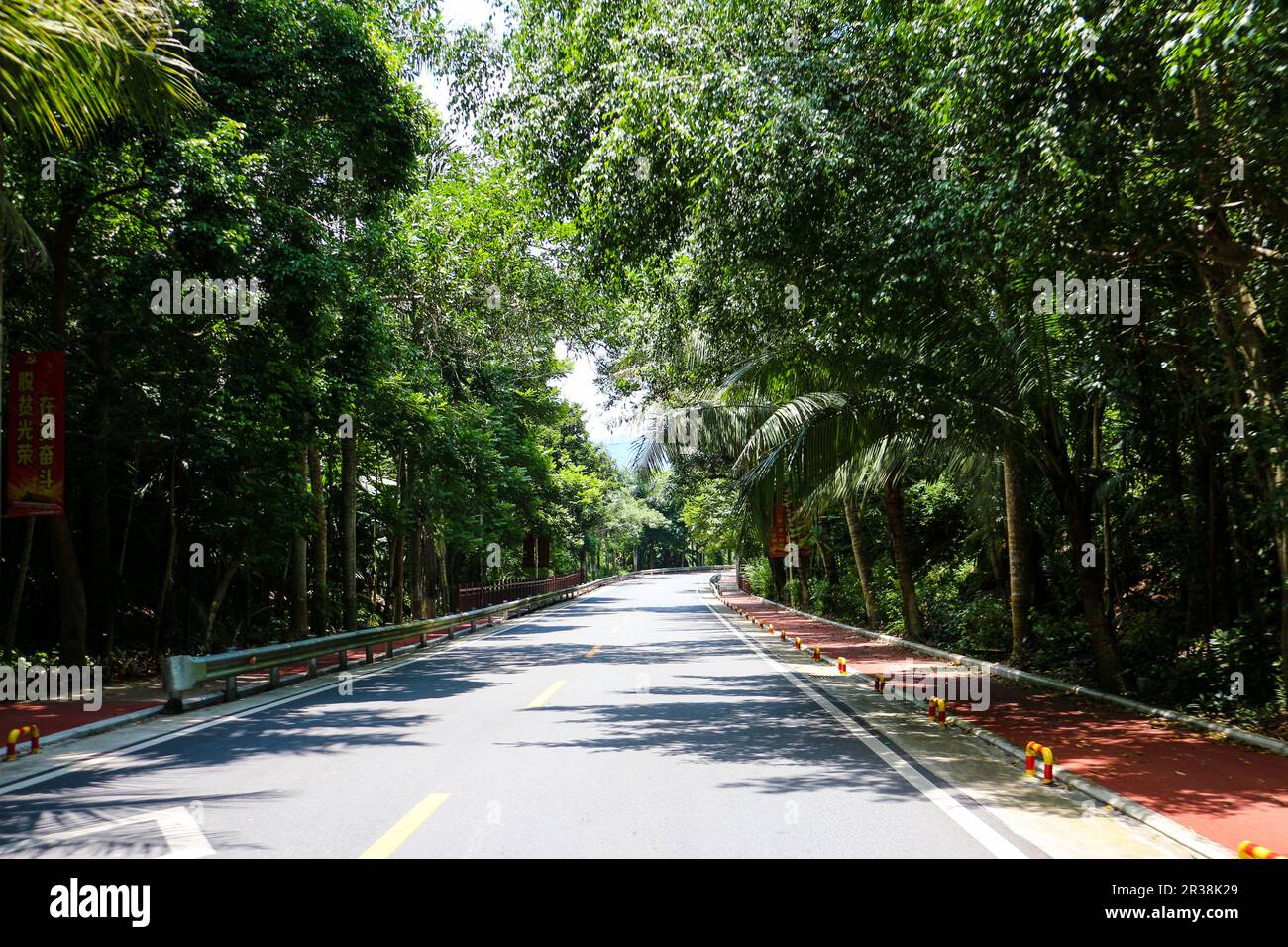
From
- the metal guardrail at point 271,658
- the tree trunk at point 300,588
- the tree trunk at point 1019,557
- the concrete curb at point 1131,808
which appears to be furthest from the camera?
the tree trunk at point 300,588

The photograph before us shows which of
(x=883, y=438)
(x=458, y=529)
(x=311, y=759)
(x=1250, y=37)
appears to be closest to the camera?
(x=1250, y=37)

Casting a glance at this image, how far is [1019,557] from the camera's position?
15.1 m

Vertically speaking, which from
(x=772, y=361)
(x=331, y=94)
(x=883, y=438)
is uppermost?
(x=331, y=94)

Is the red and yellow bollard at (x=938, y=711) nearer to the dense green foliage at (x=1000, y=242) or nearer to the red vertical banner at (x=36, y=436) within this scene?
the dense green foliage at (x=1000, y=242)

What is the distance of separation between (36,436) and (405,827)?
28.2 feet

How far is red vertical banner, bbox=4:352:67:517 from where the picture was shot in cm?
1153

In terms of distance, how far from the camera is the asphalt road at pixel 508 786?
5527 mm

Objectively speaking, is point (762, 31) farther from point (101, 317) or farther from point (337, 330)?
point (101, 317)

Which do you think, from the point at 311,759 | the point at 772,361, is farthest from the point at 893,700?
the point at 311,759

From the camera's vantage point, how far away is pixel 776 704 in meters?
11.7

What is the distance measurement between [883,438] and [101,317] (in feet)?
35.3

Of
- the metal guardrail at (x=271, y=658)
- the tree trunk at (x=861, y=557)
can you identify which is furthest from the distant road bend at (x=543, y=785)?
the tree trunk at (x=861, y=557)

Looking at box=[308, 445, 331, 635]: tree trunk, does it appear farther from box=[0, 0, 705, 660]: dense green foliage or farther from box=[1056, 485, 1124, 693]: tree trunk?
box=[1056, 485, 1124, 693]: tree trunk

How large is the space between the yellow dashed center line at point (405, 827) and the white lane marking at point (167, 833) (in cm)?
90
